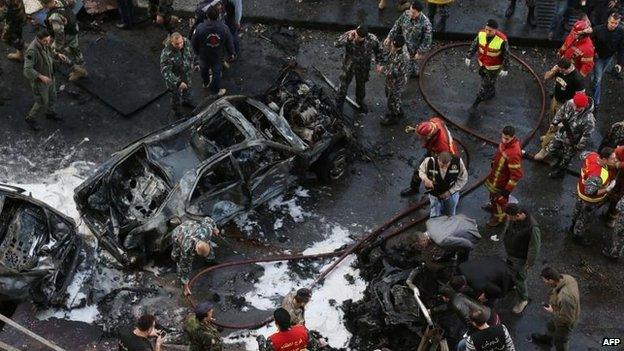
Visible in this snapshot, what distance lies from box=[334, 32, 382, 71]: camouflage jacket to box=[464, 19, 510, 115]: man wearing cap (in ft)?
5.39

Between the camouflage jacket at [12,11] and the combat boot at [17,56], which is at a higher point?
the camouflage jacket at [12,11]

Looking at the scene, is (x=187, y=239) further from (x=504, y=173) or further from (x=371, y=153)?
(x=504, y=173)

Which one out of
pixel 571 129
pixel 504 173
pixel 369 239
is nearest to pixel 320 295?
pixel 369 239

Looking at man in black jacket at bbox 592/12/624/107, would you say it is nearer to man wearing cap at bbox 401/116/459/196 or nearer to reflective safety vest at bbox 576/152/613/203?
reflective safety vest at bbox 576/152/613/203

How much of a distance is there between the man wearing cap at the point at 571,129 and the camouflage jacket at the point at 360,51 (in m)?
3.11

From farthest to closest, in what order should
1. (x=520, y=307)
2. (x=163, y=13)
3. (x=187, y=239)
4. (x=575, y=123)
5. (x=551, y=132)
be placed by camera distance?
(x=163, y=13) < (x=551, y=132) < (x=575, y=123) < (x=520, y=307) < (x=187, y=239)

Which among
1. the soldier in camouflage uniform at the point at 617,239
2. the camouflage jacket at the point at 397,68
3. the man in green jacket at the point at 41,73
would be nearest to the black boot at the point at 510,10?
the camouflage jacket at the point at 397,68

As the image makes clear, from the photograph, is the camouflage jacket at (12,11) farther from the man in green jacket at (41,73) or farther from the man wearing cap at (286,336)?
the man wearing cap at (286,336)

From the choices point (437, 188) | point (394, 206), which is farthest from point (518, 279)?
point (394, 206)

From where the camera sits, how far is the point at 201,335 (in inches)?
312

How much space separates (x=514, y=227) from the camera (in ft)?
30.0

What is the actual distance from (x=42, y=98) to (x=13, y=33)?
1809 millimetres

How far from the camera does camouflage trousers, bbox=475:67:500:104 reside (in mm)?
12172

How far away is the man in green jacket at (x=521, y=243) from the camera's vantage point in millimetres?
8953
